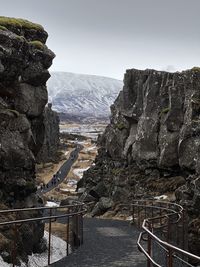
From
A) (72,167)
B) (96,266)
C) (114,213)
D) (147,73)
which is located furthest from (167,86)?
(72,167)

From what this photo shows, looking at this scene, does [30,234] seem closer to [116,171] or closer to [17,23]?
[17,23]

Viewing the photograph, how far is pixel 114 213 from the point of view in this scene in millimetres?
37250

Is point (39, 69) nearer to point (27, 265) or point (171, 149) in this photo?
point (27, 265)

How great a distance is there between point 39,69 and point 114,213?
1843 centimetres

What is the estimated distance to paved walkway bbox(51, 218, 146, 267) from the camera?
16000mm

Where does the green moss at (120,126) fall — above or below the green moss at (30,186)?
above

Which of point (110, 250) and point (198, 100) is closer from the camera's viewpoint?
point (110, 250)

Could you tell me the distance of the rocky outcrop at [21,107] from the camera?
1886cm

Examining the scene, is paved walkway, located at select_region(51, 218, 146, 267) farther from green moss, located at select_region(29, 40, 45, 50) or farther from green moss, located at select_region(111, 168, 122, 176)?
green moss, located at select_region(111, 168, 122, 176)

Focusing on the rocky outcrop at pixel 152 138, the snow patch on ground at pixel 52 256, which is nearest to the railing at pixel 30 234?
the snow patch on ground at pixel 52 256

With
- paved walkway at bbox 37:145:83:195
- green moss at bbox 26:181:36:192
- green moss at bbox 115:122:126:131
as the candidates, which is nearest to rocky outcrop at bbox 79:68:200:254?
green moss at bbox 115:122:126:131

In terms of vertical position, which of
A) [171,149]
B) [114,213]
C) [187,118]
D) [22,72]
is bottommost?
[114,213]

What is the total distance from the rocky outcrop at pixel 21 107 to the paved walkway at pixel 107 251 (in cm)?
210

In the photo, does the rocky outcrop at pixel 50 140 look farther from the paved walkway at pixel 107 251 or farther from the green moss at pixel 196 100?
the paved walkway at pixel 107 251
